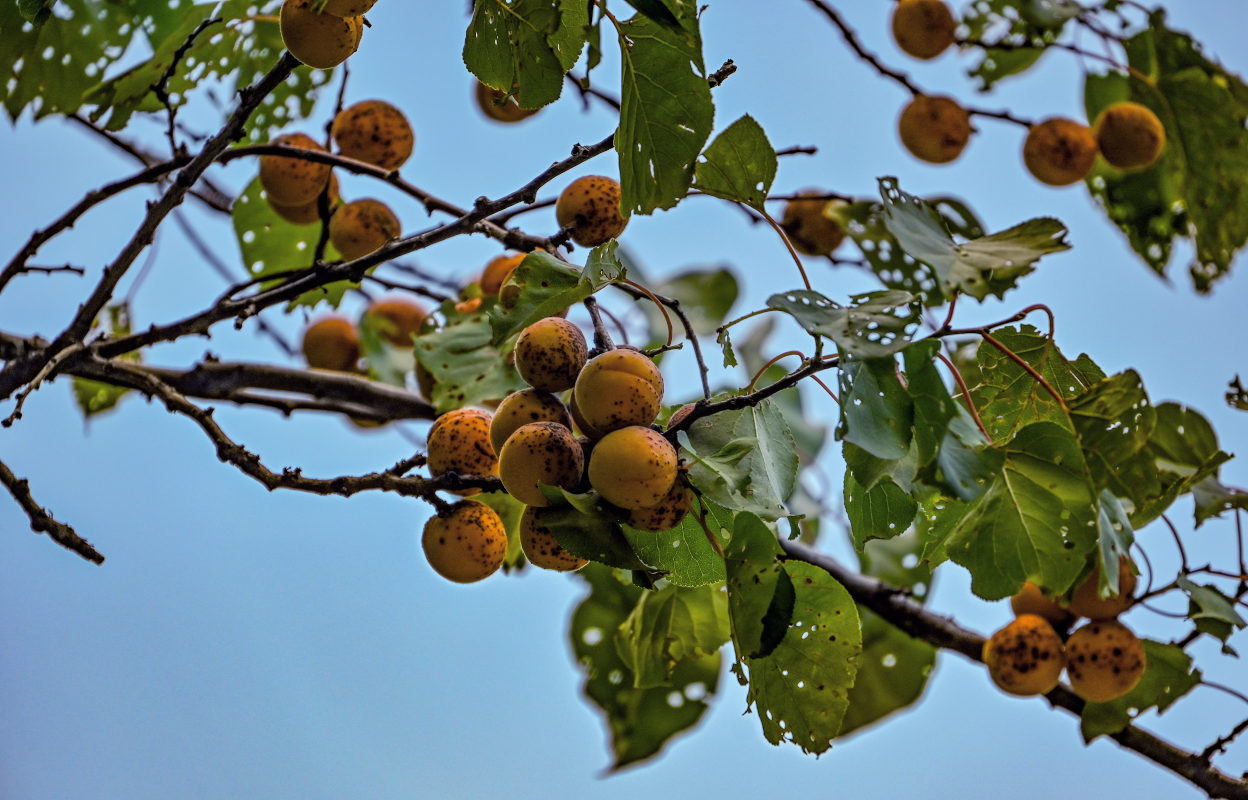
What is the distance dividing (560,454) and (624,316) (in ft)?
3.21

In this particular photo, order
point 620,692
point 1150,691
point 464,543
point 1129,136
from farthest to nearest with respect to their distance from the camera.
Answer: point 1129,136 → point 620,692 → point 1150,691 → point 464,543

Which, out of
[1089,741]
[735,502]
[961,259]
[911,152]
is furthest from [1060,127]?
[735,502]

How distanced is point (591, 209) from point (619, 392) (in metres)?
0.26

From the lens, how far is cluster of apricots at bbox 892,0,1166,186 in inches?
62.4

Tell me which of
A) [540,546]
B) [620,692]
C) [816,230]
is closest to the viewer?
[540,546]

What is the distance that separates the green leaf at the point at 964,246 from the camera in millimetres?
657

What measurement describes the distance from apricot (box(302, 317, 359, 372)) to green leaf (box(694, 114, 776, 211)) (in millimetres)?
893

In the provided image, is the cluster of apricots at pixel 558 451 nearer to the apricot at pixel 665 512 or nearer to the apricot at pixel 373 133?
the apricot at pixel 665 512

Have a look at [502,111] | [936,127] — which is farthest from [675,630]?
[936,127]

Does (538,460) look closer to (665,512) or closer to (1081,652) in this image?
(665,512)

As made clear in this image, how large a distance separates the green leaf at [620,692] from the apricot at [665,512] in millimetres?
636

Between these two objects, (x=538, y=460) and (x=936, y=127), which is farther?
(x=936, y=127)

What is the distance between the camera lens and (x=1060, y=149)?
158 centimetres

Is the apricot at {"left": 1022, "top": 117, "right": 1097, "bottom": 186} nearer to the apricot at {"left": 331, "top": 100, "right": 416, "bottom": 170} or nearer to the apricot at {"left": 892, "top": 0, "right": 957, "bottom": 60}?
the apricot at {"left": 892, "top": 0, "right": 957, "bottom": 60}
